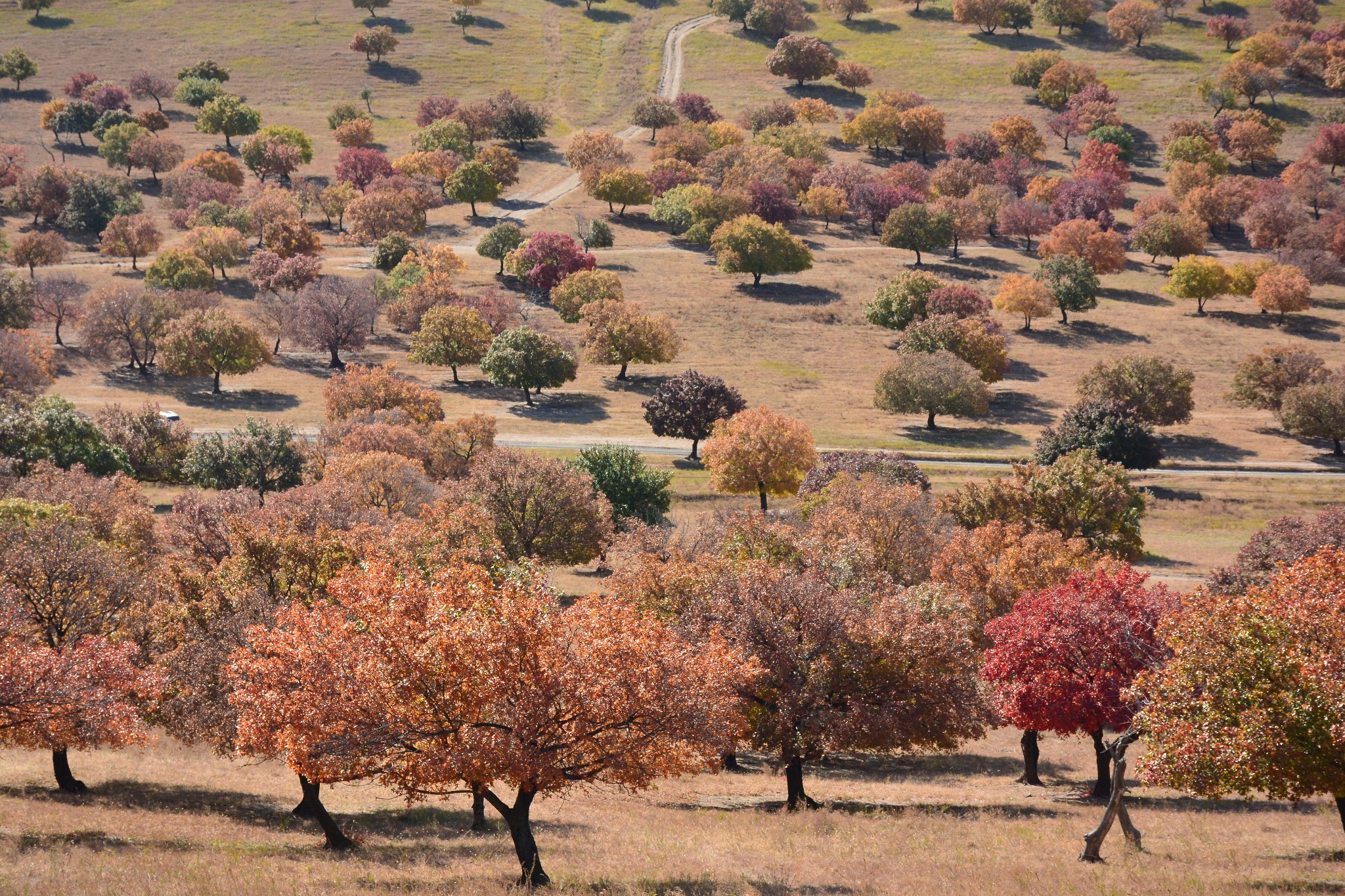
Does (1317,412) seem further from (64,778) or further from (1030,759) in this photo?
(64,778)

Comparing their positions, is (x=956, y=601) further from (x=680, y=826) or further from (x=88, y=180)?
(x=88, y=180)

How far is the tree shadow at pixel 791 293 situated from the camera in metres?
155

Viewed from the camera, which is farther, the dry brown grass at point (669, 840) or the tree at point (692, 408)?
the tree at point (692, 408)

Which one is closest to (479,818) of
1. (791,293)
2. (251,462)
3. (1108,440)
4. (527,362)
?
(251,462)

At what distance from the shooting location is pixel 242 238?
158 meters

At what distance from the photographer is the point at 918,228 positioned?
167m

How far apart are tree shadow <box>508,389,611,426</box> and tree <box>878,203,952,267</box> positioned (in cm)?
6397

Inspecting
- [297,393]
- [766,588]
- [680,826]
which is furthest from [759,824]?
[297,393]

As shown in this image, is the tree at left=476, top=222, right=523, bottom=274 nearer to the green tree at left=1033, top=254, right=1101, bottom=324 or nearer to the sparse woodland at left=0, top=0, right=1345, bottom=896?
the sparse woodland at left=0, top=0, right=1345, bottom=896

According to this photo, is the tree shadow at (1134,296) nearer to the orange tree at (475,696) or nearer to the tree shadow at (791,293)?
the tree shadow at (791,293)

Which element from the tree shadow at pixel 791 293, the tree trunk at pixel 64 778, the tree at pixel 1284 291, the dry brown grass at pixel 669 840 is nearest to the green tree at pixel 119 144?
the tree shadow at pixel 791 293

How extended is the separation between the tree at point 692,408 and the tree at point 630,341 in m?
20.4

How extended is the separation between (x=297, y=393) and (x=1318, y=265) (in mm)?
136673

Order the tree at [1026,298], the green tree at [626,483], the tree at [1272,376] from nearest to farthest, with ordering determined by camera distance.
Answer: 1. the green tree at [626,483]
2. the tree at [1272,376]
3. the tree at [1026,298]
